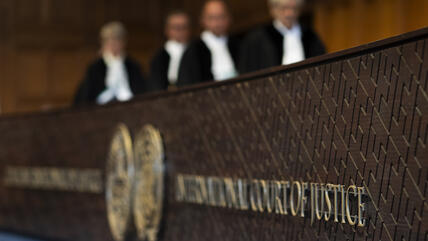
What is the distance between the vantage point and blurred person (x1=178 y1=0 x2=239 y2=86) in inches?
252

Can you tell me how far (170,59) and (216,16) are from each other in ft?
5.87

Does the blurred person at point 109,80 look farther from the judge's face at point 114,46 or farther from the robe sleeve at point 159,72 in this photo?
the robe sleeve at point 159,72

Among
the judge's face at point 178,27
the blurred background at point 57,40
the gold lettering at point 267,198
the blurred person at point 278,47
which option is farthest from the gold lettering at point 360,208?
the blurred background at point 57,40

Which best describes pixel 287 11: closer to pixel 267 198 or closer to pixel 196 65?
pixel 196 65

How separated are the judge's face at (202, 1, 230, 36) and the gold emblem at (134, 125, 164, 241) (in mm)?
1295

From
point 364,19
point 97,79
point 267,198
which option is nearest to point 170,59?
point 97,79

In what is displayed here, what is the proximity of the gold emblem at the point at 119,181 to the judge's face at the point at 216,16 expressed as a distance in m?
1.15

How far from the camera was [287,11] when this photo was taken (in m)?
5.58

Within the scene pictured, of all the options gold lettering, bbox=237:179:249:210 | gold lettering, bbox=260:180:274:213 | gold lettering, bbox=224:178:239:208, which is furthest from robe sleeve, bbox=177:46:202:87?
gold lettering, bbox=260:180:274:213

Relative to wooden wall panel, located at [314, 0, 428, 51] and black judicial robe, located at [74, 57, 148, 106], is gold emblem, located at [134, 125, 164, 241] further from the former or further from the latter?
wooden wall panel, located at [314, 0, 428, 51]

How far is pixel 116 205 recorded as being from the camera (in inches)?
221

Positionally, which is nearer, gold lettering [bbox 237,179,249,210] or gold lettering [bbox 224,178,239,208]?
gold lettering [bbox 237,179,249,210]

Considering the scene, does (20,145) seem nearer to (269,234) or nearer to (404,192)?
(269,234)

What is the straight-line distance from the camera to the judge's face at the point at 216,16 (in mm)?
→ 6184
